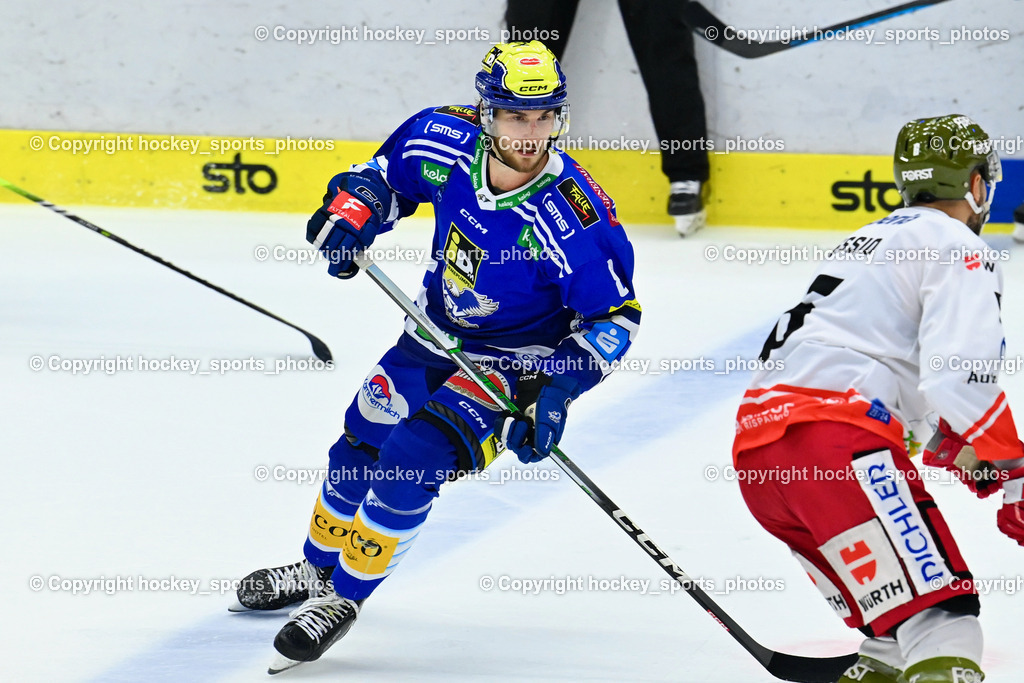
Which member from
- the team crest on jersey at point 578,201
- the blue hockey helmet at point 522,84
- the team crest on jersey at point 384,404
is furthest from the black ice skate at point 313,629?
the blue hockey helmet at point 522,84

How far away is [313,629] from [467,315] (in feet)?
2.37

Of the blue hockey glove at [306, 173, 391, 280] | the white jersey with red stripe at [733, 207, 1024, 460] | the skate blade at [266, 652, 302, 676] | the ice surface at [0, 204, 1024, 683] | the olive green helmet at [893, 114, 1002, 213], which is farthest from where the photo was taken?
the blue hockey glove at [306, 173, 391, 280]

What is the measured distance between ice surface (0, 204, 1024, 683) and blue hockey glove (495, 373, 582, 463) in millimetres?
450

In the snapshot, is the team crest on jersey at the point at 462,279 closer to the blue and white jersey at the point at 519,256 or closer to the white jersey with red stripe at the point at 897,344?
the blue and white jersey at the point at 519,256

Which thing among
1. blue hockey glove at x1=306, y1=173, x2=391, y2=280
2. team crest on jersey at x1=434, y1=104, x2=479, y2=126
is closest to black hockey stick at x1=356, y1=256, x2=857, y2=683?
blue hockey glove at x1=306, y1=173, x2=391, y2=280

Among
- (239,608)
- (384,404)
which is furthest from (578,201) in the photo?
(239,608)

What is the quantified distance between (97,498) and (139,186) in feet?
12.4

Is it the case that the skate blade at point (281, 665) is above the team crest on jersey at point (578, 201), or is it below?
below

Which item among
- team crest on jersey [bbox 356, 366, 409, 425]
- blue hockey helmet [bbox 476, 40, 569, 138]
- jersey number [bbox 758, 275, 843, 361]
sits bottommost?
team crest on jersey [bbox 356, 366, 409, 425]

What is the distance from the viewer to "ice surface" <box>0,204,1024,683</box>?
2.75m

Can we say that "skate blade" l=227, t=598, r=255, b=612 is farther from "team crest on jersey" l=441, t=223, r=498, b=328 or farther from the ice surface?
"team crest on jersey" l=441, t=223, r=498, b=328

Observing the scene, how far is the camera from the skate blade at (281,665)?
8.64 feet

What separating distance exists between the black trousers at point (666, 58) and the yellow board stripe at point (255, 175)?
22 cm

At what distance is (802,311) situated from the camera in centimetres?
228
